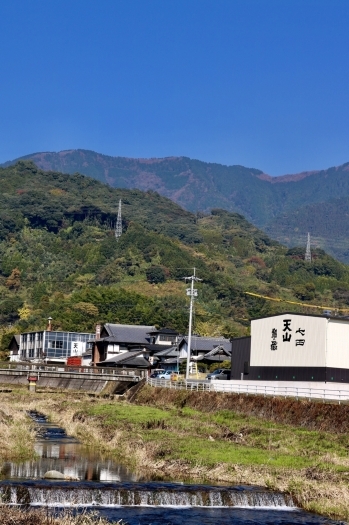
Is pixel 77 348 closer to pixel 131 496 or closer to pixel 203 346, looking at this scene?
pixel 203 346

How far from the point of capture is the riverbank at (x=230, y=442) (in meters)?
29.1

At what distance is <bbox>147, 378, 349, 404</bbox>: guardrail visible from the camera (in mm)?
45906

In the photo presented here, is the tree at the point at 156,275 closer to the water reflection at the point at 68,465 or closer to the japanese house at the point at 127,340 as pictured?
the japanese house at the point at 127,340

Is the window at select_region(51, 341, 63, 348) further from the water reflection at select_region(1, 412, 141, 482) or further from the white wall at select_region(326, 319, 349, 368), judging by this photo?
the water reflection at select_region(1, 412, 141, 482)

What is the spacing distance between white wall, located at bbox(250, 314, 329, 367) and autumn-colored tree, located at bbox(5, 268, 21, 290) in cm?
12250

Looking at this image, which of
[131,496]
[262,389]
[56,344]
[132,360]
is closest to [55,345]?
[56,344]

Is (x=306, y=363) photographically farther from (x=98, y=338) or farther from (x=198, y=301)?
(x=198, y=301)

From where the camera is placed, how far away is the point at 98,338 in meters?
110

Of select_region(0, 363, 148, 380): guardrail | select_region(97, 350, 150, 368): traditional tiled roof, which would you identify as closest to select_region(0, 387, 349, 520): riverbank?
select_region(0, 363, 148, 380): guardrail

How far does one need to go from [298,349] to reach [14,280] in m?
131

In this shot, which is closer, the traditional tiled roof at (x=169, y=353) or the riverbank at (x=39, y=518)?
the riverbank at (x=39, y=518)

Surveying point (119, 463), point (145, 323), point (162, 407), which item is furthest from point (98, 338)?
point (119, 463)

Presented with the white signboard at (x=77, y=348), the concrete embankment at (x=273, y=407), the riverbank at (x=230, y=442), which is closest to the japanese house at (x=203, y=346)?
the concrete embankment at (x=273, y=407)

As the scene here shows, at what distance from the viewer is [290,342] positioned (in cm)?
5984
